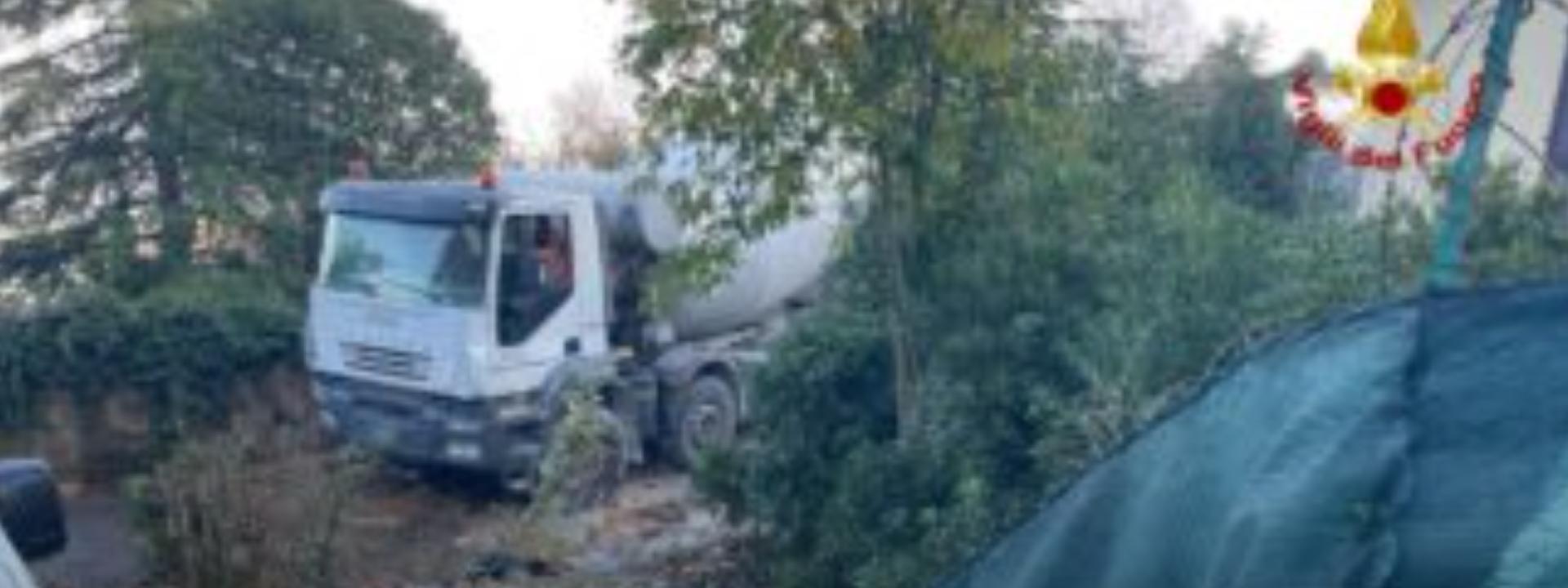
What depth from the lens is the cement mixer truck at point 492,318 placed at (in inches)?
548

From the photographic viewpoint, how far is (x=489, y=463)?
46.9 feet

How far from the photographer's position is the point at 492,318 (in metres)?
13.9

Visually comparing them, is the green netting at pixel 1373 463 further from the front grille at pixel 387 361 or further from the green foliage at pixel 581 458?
the front grille at pixel 387 361

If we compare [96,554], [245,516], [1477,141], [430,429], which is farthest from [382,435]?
[1477,141]

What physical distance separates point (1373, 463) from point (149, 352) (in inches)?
654

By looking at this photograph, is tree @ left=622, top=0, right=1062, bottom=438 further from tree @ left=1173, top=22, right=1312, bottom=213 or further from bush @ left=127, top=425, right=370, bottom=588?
tree @ left=1173, top=22, right=1312, bottom=213

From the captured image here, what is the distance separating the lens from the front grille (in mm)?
14273

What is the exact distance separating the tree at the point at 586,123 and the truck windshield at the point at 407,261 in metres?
6.74

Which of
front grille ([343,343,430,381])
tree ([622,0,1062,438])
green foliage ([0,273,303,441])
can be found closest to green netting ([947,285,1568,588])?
tree ([622,0,1062,438])

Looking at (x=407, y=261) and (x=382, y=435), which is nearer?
(x=407, y=261)

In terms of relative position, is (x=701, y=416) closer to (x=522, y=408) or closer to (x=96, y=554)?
(x=522, y=408)

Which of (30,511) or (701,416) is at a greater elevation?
(30,511)

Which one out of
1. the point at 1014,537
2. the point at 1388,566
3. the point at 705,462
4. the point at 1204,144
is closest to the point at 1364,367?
the point at 1388,566

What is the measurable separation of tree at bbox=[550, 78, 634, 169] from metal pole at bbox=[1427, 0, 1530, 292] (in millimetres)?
18267
